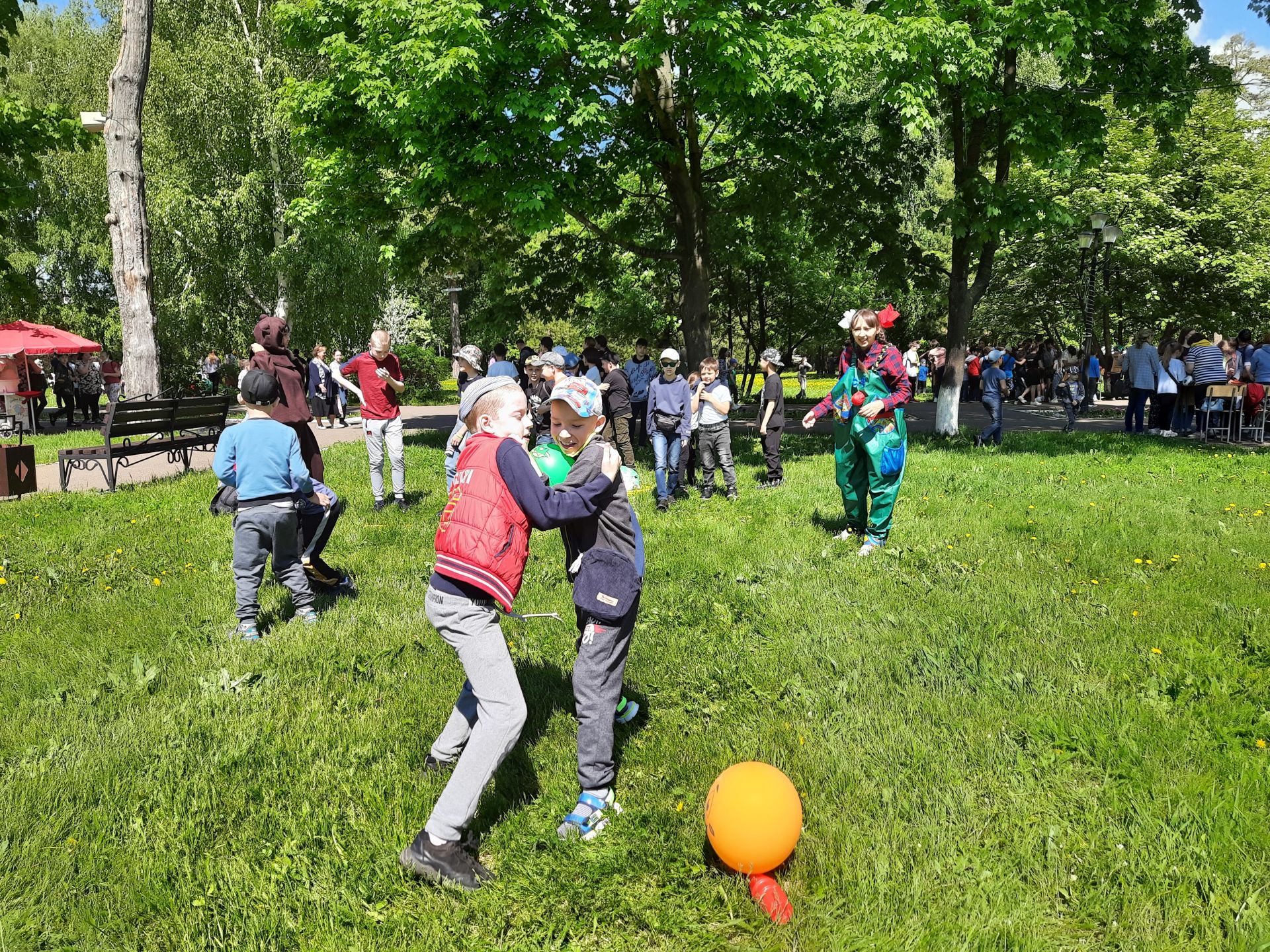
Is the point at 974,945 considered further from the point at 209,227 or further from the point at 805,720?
the point at 209,227

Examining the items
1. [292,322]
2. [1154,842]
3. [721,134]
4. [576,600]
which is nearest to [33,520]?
[576,600]

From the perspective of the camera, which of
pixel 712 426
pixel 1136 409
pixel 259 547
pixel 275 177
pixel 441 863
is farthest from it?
pixel 275 177

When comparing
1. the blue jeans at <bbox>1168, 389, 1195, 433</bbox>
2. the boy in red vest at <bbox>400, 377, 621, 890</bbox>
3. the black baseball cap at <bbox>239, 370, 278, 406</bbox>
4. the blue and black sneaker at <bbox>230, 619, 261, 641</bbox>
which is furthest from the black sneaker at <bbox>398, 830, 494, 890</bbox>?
the blue jeans at <bbox>1168, 389, 1195, 433</bbox>

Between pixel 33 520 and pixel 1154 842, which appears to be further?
pixel 33 520

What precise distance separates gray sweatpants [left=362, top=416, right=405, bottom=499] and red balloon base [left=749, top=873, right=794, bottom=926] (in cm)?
793

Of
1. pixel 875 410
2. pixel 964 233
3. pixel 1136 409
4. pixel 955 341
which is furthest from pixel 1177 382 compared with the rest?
pixel 875 410

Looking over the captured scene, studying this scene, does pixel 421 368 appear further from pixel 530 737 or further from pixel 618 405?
pixel 530 737

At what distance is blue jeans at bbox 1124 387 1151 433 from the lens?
59.6 ft

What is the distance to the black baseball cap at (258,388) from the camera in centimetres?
608

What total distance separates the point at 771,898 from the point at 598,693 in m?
1.10

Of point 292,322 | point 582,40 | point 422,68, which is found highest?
point 582,40

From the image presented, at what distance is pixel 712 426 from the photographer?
37.5ft

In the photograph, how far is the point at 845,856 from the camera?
3.59 metres

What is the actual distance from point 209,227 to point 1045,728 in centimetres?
3018
